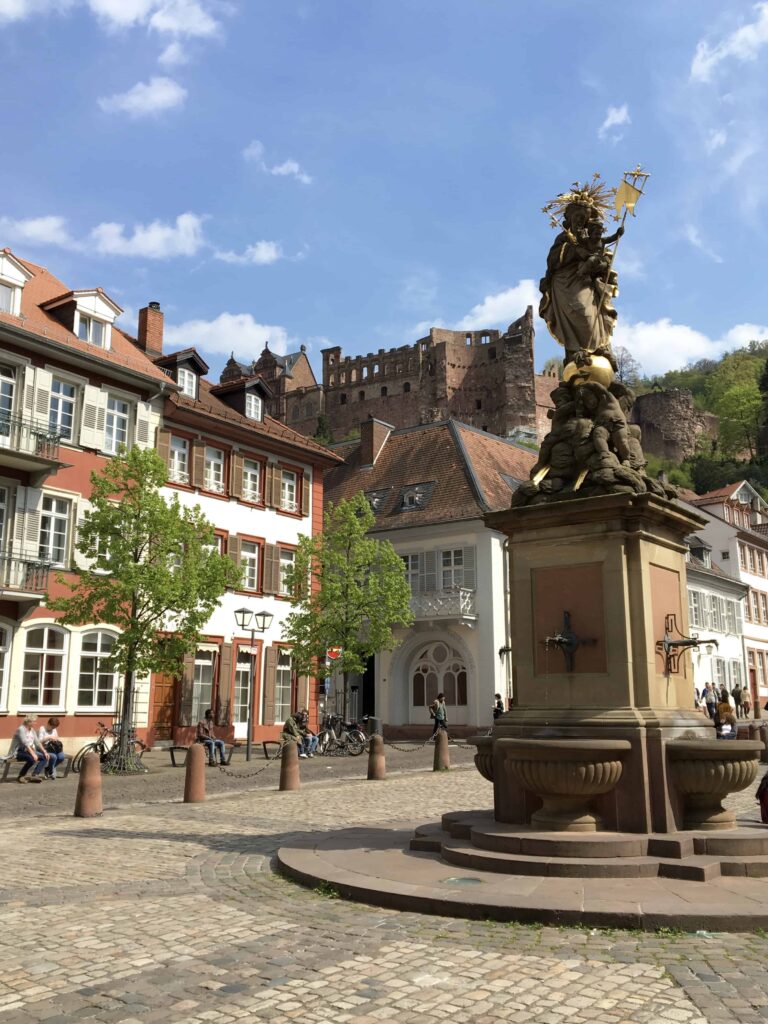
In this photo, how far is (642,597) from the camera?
866cm

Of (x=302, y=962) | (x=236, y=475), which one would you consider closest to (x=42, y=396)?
(x=236, y=475)

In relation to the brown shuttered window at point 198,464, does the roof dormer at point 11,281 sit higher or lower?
higher

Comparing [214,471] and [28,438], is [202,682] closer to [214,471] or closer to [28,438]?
[214,471]

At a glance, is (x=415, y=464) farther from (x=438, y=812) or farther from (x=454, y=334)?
(x=454, y=334)

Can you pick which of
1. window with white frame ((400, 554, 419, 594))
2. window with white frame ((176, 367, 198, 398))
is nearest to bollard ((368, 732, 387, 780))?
window with white frame ((176, 367, 198, 398))

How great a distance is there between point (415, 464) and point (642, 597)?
103 ft

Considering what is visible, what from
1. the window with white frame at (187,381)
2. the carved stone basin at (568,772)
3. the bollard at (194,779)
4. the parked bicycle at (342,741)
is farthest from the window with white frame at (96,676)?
the carved stone basin at (568,772)

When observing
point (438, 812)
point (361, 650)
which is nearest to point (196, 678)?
point (361, 650)

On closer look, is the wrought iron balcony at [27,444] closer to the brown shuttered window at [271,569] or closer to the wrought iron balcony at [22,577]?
the wrought iron balcony at [22,577]

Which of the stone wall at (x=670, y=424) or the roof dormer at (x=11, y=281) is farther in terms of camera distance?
the stone wall at (x=670, y=424)

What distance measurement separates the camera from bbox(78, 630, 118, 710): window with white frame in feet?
82.9

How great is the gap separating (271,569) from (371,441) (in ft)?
41.0

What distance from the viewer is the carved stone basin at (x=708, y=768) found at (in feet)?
26.3

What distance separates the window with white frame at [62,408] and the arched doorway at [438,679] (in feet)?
52.9
